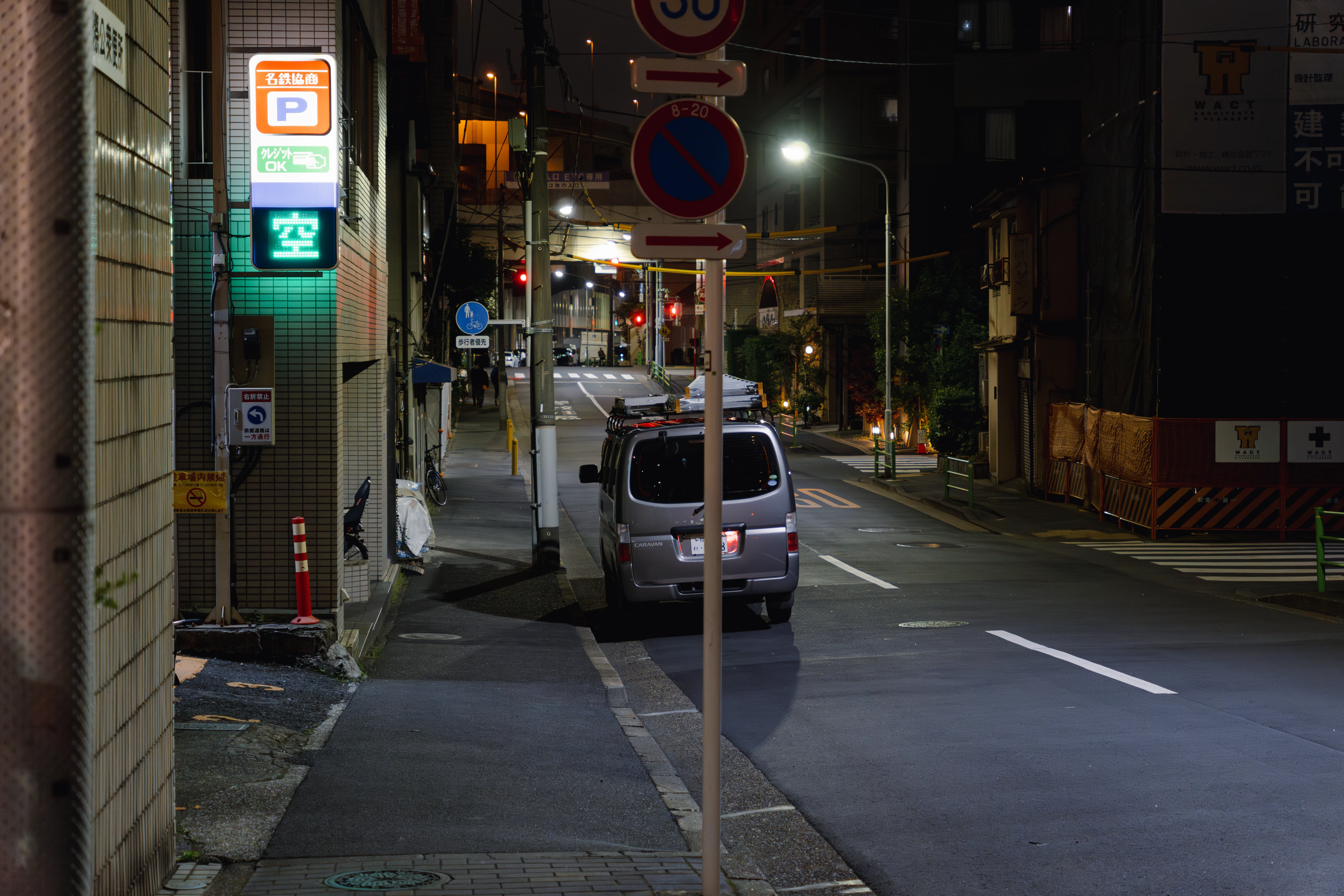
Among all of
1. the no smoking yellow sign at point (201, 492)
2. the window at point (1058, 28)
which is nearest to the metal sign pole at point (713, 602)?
the no smoking yellow sign at point (201, 492)

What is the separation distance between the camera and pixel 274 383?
1095cm

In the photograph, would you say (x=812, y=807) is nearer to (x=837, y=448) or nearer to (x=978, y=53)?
(x=837, y=448)

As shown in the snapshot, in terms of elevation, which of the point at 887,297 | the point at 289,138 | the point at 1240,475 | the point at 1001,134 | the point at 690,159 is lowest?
the point at 1240,475

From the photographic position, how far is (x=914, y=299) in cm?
4094

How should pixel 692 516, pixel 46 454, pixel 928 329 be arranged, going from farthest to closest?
pixel 928 329 < pixel 692 516 < pixel 46 454

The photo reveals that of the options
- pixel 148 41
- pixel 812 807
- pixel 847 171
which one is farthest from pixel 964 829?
pixel 847 171

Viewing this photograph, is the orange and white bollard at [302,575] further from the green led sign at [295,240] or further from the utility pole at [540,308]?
the utility pole at [540,308]

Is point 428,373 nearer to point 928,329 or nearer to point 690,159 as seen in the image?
point 690,159

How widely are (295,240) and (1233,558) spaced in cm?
1581

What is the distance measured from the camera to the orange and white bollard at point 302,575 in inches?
415

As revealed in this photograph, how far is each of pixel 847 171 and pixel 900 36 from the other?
27.1 feet

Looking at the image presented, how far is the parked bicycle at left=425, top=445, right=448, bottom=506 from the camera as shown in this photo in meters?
26.4

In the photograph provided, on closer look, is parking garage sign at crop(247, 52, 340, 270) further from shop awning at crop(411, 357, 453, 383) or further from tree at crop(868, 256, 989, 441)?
tree at crop(868, 256, 989, 441)

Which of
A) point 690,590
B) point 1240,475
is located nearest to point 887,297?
point 1240,475
